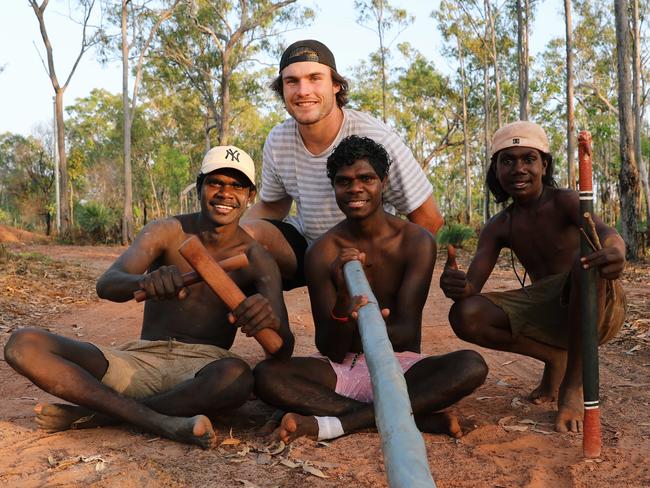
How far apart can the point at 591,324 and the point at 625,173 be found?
911 cm

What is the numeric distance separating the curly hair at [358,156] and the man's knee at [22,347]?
1466 mm

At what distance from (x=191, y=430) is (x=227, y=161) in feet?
4.04

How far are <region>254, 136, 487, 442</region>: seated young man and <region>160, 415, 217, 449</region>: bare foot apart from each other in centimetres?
28

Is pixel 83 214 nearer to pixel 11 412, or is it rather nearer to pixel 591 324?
pixel 11 412

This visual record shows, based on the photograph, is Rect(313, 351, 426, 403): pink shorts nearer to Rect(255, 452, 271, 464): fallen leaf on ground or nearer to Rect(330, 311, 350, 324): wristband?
Rect(330, 311, 350, 324): wristband

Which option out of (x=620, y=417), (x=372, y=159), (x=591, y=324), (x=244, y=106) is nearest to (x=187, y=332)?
(x=372, y=159)

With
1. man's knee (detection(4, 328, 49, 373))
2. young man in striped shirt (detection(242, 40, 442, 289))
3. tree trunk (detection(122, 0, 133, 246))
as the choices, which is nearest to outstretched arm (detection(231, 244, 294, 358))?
young man in striped shirt (detection(242, 40, 442, 289))

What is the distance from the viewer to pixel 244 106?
26484 mm

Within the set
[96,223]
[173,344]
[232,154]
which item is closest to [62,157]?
[96,223]

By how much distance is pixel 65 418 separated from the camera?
2.71 m

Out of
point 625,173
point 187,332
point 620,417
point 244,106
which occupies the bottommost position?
point 620,417

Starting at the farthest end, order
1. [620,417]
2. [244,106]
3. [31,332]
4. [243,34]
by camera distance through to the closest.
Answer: [244,106], [243,34], [620,417], [31,332]

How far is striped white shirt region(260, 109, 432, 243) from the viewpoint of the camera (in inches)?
140

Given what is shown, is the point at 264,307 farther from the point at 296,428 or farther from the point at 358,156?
the point at 358,156
